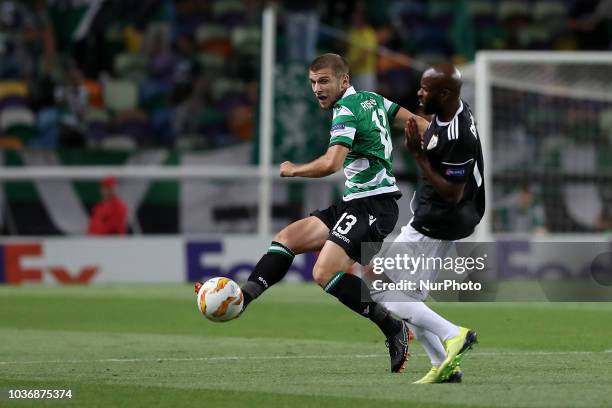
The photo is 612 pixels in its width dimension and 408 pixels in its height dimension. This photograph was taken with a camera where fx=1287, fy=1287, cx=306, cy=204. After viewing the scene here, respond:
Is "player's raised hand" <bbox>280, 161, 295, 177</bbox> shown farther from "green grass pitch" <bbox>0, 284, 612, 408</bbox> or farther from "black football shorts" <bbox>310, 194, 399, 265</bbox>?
"green grass pitch" <bbox>0, 284, 612, 408</bbox>

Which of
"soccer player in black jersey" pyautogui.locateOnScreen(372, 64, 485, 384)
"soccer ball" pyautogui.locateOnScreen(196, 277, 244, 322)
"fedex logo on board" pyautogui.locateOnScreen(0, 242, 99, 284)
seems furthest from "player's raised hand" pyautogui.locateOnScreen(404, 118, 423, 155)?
"fedex logo on board" pyautogui.locateOnScreen(0, 242, 99, 284)

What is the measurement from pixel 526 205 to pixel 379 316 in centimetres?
1351

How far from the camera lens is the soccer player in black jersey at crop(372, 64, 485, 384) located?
26.5 feet

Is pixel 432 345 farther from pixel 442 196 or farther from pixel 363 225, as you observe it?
pixel 363 225

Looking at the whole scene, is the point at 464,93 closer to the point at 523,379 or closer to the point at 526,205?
the point at 526,205

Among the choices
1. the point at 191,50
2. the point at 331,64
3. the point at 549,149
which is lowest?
the point at 549,149

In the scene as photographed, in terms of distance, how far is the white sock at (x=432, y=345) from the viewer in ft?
27.4

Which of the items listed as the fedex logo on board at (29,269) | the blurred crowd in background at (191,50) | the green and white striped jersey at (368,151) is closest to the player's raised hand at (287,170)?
the green and white striped jersey at (368,151)

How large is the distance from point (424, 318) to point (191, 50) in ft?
60.1

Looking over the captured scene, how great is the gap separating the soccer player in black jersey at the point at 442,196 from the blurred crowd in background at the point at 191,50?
13892 millimetres

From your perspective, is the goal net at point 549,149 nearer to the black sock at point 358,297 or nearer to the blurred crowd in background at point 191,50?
the blurred crowd in background at point 191,50

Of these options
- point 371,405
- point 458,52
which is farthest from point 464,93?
point 371,405

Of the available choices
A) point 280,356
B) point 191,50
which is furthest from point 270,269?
point 191,50

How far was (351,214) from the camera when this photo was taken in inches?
361
